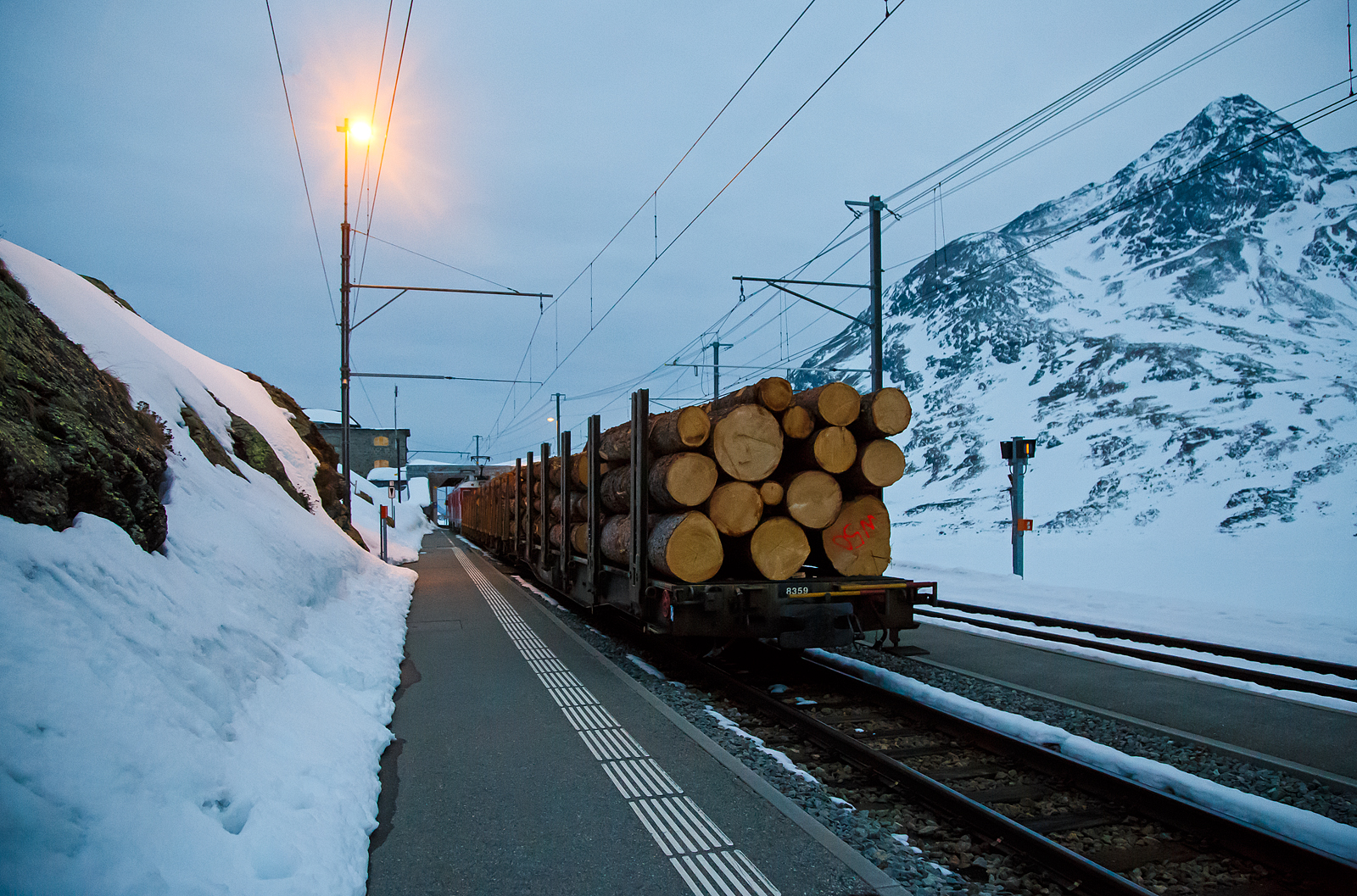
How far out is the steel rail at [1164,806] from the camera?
3061 millimetres

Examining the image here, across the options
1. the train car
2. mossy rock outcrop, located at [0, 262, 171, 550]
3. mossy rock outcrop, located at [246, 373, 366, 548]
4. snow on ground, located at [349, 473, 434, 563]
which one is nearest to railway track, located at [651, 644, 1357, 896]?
mossy rock outcrop, located at [0, 262, 171, 550]

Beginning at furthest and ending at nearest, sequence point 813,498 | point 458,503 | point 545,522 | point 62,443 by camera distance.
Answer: point 458,503 < point 545,522 < point 813,498 < point 62,443

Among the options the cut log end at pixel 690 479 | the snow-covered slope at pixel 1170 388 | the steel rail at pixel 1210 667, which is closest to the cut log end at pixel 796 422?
the cut log end at pixel 690 479

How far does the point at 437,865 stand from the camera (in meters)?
3.07

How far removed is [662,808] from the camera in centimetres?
361

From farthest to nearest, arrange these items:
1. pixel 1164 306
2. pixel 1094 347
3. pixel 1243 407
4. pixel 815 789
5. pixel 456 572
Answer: pixel 1164 306
pixel 1094 347
pixel 1243 407
pixel 456 572
pixel 815 789

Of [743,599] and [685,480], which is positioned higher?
[685,480]

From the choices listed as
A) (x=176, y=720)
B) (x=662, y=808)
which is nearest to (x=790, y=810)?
(x=662, y=808)

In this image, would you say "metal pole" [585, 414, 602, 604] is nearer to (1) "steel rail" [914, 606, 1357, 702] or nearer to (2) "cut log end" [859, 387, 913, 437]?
(2) "cut log end" [859, 387, 913, 437]

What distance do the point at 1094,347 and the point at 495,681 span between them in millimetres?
86539

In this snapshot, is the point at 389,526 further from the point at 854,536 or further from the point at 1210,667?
the point at 1210,667

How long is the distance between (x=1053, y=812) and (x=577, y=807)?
8.74 feet

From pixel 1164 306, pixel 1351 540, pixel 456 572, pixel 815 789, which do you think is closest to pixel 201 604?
pixel 815 789

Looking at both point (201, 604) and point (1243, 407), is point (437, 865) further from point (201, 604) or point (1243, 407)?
point (1243, 407)
